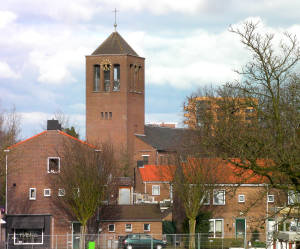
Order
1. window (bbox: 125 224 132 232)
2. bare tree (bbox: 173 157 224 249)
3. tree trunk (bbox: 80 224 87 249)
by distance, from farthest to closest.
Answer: window (bbox: 125 224 132 232), bare tree (bbox: 173 157 224 249), tree trunk (bbox: 80 224 87 249)

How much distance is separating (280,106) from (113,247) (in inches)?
1206

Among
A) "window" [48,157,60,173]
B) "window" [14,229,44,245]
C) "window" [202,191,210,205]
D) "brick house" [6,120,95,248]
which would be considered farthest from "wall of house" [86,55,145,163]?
"window" [14,229,44,245]

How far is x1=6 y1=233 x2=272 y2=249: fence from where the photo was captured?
4872 cm

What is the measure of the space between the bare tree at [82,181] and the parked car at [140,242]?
127 inches

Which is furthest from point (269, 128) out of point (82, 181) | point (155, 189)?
point (155, 189)

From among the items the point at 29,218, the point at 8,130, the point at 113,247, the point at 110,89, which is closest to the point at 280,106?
the point at 113,247

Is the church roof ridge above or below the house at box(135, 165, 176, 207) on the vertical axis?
above

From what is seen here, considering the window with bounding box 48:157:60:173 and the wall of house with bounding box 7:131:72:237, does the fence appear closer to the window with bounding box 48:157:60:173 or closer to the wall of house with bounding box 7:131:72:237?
the wall of house with bounding box 7:131:72:237

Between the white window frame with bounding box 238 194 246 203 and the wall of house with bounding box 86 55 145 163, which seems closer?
the white window frame with bounding box 238 194 246 203

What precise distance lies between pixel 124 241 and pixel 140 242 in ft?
3.89

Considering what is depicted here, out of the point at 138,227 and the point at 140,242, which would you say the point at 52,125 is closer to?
the point at 138,227

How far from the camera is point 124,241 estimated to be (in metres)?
50.1

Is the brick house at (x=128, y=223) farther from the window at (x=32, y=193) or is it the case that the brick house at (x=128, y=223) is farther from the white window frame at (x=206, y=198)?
the window at (x=32, y=193)

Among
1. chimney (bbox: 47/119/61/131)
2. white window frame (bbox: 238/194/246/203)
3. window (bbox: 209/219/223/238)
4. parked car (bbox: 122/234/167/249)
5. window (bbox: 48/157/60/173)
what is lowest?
parked car (bbox: 122/234/167/249)
